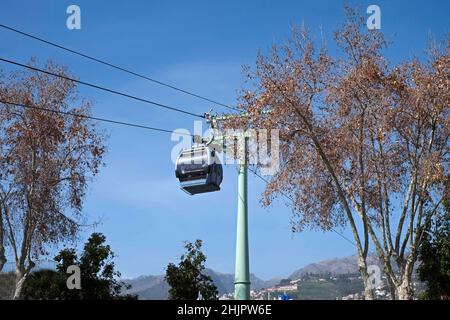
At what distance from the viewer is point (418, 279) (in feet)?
112

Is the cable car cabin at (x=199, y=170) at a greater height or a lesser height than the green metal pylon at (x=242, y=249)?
greater

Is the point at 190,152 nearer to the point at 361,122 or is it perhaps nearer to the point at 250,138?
the point at 250,138

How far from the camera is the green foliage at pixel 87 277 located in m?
31.7

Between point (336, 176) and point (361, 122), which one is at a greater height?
point (361, 122)

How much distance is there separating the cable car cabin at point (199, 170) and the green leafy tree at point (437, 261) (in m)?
18.2

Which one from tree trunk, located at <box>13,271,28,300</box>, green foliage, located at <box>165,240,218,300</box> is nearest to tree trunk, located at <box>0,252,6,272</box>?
tree trunk, located at <box>13,271,28,300</box>

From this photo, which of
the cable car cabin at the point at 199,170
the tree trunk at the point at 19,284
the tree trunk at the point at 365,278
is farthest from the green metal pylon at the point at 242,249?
the tree trunk at the point at 19,284

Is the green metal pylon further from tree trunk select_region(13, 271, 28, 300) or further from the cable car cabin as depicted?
tree trunk select_region(13, 271, 28, 300)

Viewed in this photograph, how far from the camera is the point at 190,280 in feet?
108

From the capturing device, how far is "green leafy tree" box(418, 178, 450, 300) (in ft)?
102

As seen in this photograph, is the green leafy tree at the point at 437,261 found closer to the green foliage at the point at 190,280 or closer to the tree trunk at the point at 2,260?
the green foliage at the point at 190,280

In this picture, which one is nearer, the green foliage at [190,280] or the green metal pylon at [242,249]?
the green metal pylon at [242,249]
